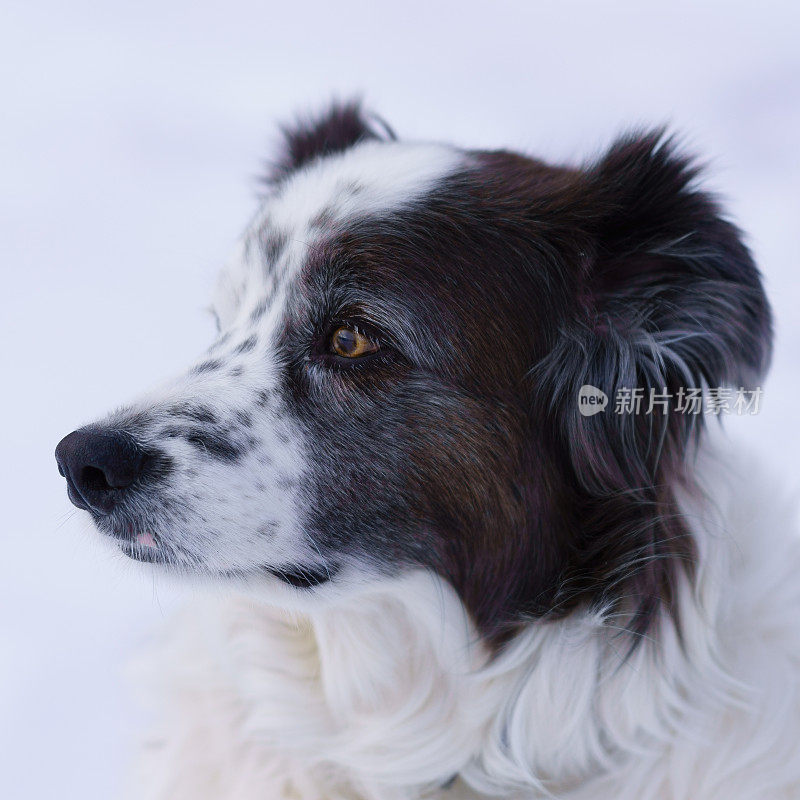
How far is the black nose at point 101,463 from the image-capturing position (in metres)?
1.76

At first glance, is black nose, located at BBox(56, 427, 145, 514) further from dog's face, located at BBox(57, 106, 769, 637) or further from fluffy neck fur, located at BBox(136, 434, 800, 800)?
fluffy neck fur, located at BBox(136, 434, 800, 800)

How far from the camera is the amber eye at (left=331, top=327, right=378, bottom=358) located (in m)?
1.88

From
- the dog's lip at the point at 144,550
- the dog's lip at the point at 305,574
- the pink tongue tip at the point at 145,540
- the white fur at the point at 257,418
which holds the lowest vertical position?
the dog's lip at the point at 144,550

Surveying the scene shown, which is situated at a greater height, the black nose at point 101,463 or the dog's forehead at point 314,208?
the dog's forehead at point 314,208

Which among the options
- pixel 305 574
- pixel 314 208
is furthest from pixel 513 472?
pixel 314 208

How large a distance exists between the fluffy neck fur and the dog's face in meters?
0.09

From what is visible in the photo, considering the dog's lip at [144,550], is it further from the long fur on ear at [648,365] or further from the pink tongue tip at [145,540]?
the long fur on ear at [648,365]

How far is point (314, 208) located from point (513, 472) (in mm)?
743

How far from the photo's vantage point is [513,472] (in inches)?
74.4

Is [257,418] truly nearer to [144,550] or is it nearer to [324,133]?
[144,550]

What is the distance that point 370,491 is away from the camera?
1.85m

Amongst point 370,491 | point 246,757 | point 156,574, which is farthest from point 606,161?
point 246,757

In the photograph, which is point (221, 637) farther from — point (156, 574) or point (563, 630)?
point (563, 630)

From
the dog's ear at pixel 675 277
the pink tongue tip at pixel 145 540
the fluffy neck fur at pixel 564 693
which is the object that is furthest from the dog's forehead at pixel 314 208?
the fluffy neck fur at pixel 564 693
